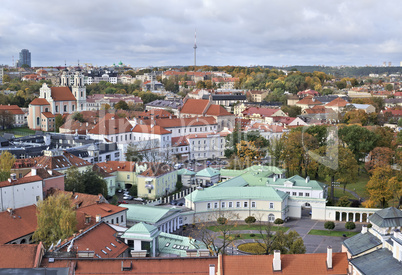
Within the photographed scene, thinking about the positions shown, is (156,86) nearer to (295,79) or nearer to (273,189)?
(295,79)

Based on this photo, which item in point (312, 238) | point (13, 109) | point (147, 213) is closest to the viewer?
point (147, 213)

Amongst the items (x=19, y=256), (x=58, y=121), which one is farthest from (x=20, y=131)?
(x=19, y=256)

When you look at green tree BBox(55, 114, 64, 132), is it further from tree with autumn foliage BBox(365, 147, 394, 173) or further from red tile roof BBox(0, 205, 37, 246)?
tree with autumn foliage BBox(365, 147, 394, 173)

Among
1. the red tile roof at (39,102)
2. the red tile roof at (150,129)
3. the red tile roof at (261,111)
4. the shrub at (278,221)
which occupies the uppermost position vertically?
the red tile roof at (39,102)

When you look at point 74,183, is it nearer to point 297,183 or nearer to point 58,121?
point 297,183

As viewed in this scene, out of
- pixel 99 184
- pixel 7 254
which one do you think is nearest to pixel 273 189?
pixel 99 184

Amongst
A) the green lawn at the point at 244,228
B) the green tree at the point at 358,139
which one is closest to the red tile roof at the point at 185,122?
the green tree at the point at 358,139

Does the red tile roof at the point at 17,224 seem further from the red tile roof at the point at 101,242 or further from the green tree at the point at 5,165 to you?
the green tree at the point at 5,165
